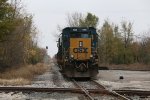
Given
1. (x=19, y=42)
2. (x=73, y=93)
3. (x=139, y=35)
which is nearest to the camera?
(x=73, y=93)

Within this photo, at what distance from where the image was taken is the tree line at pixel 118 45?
89.9m

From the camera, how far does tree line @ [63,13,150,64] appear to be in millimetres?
89875

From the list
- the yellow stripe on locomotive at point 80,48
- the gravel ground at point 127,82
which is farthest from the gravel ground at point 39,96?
the yellow stripe on locomotive at point 80,48

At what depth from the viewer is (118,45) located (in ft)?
301

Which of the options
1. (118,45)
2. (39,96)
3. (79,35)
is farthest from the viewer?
(118,45)

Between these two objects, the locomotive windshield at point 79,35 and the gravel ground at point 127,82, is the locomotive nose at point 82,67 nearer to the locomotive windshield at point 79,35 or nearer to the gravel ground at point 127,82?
the gravel ground at point 127,82

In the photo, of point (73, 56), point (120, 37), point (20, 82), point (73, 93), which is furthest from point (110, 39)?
point (73, 93)

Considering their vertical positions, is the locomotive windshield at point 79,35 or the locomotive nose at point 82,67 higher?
the locomotive windshield at point 79,35

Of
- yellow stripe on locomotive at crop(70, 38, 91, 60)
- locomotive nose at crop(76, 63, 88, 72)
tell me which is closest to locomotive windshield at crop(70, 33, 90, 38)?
yellow stripe on locomotive at crop(70, 38, 91, 60)

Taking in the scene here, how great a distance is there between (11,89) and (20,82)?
17.4ft

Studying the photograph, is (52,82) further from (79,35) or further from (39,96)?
(39,96)

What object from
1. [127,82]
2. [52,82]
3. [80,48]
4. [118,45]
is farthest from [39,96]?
[118,45]

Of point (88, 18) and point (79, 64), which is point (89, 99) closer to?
point (79, 64)

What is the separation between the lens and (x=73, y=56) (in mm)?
31938
